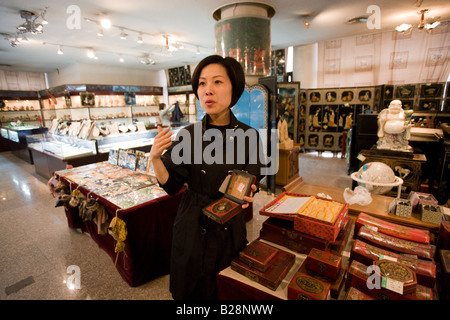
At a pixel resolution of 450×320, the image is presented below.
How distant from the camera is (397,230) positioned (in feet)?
4.59

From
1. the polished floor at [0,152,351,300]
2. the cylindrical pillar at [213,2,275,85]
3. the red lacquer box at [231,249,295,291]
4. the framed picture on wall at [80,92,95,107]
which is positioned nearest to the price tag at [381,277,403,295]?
the red lacquer box at [231,249,295,291]

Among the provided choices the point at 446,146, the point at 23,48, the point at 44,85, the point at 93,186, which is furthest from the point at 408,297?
the point at 44,85

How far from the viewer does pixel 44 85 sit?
10.7 metres

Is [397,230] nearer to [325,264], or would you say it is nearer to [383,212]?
[383,212]

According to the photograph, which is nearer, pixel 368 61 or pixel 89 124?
pixel 89 124

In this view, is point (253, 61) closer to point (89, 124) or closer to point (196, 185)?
point (196, 185)

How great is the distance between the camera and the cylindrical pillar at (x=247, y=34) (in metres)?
4.00

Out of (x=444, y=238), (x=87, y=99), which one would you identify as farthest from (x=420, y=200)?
(x=87, y=99)

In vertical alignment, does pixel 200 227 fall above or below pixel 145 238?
above

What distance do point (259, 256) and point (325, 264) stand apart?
33 cm

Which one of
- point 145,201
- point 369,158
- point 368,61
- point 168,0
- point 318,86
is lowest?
point 145,201

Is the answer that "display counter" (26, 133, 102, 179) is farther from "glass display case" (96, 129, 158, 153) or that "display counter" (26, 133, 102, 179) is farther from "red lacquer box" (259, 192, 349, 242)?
"red lacquer box" (259, 192, 349, 242)

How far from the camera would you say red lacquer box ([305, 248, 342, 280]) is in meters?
1.09

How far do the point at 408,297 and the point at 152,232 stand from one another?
2.09 metres
